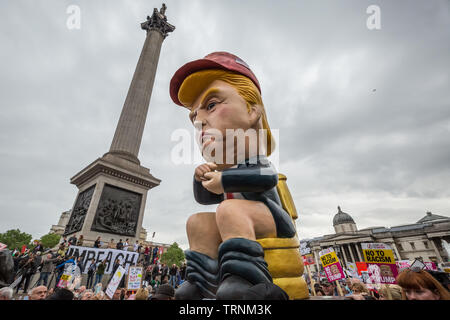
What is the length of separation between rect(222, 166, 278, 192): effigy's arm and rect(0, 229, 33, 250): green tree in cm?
5268

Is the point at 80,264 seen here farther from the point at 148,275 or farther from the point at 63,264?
the point at 148,275

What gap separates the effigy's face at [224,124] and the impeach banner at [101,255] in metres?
6.87

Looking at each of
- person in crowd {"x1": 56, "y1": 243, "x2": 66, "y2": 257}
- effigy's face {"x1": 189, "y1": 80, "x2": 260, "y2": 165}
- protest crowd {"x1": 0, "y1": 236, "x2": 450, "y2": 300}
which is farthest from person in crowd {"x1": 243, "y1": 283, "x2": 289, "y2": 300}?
person in crowd {"x1": 56, "y1": 243, "x2": 66, "y2": 257}

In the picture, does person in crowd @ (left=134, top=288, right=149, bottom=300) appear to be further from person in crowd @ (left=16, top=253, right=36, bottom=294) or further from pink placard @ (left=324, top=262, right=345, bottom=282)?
person in crowd @ (left=16, top=253, right=36, bottom=294)

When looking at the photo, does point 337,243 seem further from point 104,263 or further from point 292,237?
point 292,237

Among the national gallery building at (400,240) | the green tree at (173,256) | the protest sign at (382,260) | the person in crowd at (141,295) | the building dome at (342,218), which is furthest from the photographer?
the building dome at (342,218)

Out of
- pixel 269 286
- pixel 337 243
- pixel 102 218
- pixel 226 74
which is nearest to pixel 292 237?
pixel 269 286

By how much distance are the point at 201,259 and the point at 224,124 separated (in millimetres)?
1093

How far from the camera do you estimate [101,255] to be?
6.99 meters

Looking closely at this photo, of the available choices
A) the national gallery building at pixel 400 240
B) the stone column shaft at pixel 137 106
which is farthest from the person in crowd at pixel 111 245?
the national gallery building at pixel 400 240

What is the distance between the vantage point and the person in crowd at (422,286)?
1.60 metres

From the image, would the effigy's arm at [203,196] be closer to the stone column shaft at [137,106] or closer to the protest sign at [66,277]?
the protest sign at [66,277]

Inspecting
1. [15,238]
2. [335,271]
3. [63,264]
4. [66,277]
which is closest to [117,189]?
[63,264]

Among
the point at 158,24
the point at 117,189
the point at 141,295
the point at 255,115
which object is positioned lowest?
the point at 141,295
